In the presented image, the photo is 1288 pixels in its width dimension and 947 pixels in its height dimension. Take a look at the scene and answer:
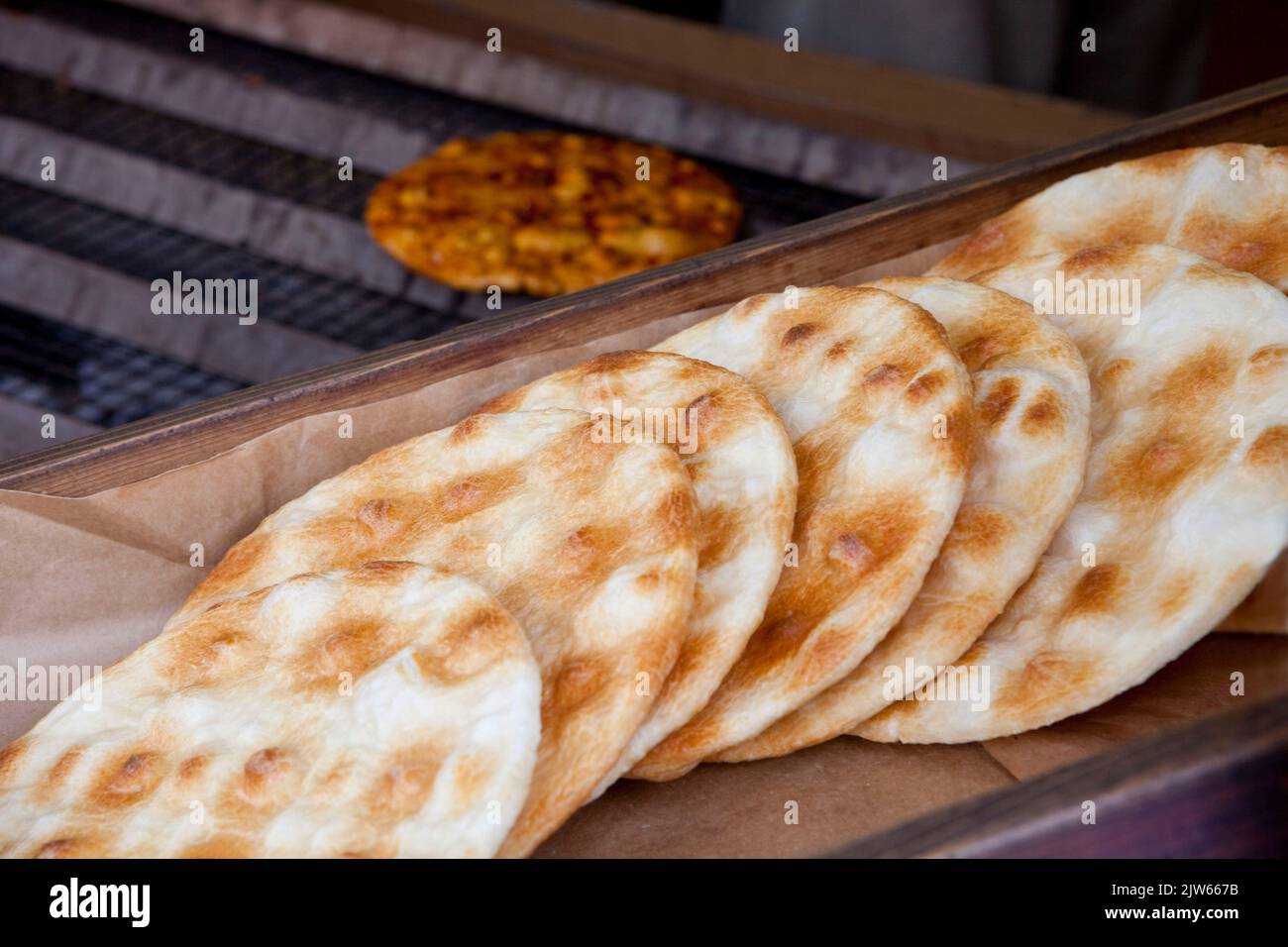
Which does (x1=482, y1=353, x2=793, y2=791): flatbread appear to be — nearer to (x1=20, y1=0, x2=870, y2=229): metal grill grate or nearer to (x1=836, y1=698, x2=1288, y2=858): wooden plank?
(x1=836, y1=698, x2=1288, y2=858): wooden plank

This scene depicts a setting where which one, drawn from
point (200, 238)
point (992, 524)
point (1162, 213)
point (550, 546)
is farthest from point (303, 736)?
point (200, 238)

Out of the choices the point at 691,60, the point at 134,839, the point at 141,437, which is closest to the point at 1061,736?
the point at 134,839

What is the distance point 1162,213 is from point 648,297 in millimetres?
764

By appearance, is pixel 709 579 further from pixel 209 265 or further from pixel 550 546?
pixel 209 265

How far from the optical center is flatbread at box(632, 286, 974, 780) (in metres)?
1.35

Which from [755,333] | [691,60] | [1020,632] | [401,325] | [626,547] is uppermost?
[691,60]

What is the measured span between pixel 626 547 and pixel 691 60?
218cm

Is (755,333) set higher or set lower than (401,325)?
lower

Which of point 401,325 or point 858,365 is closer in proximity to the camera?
point 858,365

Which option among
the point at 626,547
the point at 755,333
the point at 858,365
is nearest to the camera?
the point at 626,547

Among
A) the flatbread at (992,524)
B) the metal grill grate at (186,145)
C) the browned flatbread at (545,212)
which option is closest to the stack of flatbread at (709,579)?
the flatbread at (992,524)
